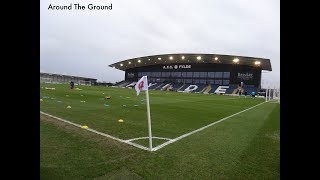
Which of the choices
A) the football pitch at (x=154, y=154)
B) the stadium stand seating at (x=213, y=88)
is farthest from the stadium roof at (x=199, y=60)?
the football pitch at (x=154, y=154)

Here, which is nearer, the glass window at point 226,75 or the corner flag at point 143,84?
the corner flag at point 143,84

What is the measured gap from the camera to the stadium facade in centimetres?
7150

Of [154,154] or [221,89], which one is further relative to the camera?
[221,89]

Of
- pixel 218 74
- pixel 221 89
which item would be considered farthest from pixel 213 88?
pixel 218 74

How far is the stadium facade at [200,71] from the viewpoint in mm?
71500

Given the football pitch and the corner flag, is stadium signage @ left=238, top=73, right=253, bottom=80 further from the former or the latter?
the corner flag

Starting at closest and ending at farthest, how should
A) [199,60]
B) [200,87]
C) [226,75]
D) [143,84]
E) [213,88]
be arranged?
[143,84], [213,88], [226,75], [199,60], [200,87]

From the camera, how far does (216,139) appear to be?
806 cm

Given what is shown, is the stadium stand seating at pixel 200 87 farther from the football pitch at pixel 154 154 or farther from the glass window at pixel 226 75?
the football pitch at pixel 154 154

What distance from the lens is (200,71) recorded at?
82.4 m

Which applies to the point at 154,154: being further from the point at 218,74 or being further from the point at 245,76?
the point at 218,74

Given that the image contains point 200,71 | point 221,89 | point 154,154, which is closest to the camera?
point 154,154
